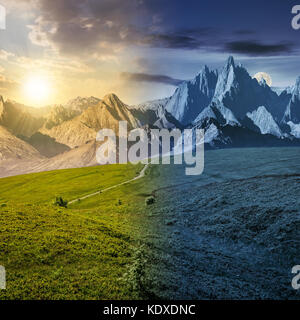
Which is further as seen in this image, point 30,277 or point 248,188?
point 248,188

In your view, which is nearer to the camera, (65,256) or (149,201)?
(65,256)

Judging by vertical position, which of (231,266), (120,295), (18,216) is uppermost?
(18,216)

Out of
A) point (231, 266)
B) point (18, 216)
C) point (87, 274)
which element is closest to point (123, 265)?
point (87, 274)

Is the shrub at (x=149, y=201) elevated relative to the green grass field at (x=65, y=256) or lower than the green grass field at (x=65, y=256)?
lower

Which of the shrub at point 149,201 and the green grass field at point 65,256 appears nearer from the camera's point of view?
the green grass field at point 65,256

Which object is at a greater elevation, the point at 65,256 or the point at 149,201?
the point at 65,256

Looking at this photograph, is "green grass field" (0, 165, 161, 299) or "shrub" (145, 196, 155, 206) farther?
"shrub" (145, 196, 155, 206)

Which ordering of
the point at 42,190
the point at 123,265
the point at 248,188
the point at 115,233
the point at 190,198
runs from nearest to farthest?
the point at 123,265 < the point at 115,233 < the point at 190,198 < the point at 248,188 < the point at 42,190

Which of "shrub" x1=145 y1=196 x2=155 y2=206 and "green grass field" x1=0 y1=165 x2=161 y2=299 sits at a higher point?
"green grass field" x1=0 y1=165 x2=161 y2=299

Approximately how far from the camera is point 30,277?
14.3 metres
